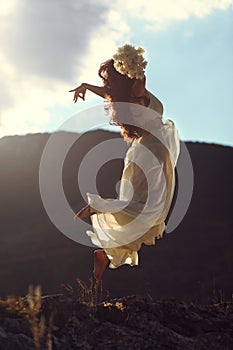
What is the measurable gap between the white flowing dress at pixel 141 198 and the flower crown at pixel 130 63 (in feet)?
0.96

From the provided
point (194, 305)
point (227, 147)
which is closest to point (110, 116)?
point (194, 305)

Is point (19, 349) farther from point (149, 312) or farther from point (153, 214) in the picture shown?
point (153, 214)

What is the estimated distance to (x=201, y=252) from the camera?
26.7 metres

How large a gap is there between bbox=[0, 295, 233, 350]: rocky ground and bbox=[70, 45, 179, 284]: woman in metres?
0.73

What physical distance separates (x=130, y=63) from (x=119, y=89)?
235 millimetres

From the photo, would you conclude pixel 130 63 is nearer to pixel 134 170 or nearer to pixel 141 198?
pixel 134 170

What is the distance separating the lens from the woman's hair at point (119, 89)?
5.27 m

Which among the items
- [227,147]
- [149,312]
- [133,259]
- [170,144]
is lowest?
[149,312]

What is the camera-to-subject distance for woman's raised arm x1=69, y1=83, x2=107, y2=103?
520cm

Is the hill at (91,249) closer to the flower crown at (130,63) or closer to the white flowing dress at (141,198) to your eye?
the white flowing dress at (141,198)

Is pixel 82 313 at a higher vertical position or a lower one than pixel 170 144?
lower

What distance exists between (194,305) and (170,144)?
1.39m

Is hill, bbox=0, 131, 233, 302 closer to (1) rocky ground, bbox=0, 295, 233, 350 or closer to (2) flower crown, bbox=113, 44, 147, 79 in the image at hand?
(2) flower crown, bbox=113, 44, 147, 79

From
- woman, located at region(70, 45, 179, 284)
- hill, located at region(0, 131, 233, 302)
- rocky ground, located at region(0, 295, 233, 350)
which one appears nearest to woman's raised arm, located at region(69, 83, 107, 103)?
woman, located at region(70, 45, 179, 284)
